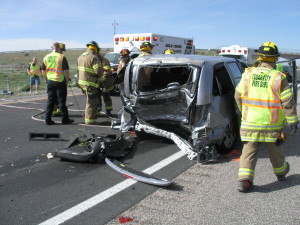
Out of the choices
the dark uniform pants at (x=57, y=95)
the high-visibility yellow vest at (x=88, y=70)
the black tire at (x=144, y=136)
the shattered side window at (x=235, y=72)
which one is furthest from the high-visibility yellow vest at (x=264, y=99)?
the dark uniform pants at (x=57, y=95)

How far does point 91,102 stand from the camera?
292 inches

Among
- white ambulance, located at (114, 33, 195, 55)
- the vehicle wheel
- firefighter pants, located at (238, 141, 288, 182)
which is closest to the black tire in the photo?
the vehicle wheel

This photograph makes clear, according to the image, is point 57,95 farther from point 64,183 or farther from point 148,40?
point 148,40

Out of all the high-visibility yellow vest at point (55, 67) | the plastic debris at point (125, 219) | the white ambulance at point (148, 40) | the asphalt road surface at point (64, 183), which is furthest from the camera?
the white ambulance at point (148, 40)

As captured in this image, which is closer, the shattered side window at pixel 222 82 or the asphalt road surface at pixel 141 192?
the asphalt road surface at pixel 141 192

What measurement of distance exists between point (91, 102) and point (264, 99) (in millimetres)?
4524

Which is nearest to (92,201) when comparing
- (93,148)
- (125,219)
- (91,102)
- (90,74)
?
(125,219)

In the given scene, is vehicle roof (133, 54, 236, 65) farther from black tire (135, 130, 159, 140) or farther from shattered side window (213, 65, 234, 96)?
black tire (135, 130, 159, 140)

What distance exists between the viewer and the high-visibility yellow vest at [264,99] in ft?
12.4

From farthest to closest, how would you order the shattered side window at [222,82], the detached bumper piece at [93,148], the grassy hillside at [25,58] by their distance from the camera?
the grassy hillside at [25,58] < the shattered side window at [222,82] < the detached bumper piece at [93,148]

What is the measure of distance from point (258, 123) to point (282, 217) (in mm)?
1133

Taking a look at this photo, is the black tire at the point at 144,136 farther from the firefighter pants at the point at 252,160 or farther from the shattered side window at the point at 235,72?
the firefighter pants at the point at 252,160

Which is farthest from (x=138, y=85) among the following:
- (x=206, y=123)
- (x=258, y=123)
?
(x=258, y=123)

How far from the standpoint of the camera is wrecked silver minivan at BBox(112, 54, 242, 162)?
492cm
